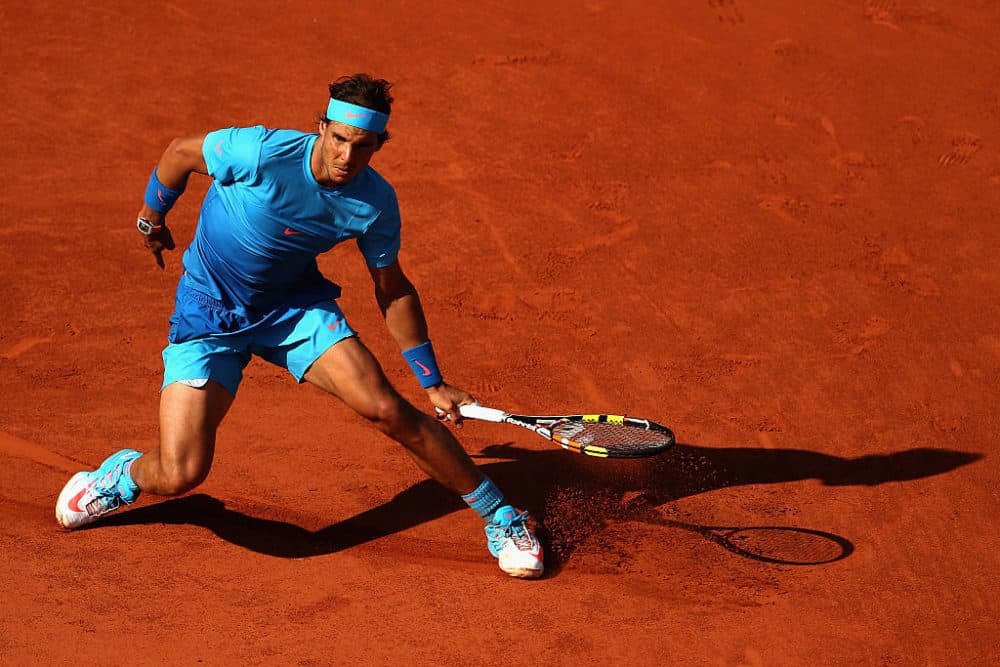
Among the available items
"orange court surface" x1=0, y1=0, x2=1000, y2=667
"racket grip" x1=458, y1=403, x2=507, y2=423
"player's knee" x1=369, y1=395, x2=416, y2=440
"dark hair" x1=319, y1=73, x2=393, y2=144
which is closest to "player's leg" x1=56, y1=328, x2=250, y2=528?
"orange court surface" x1=0, y1=0, x2=1000, y2=667

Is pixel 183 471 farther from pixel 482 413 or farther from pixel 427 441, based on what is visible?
pixel 482 413

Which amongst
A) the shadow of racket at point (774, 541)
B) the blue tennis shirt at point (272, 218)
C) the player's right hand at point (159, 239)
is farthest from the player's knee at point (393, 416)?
the shadow of racket at point (774, 541)

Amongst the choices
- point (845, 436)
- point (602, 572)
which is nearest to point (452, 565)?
point (602, 572)

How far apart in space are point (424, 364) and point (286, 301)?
0.61m

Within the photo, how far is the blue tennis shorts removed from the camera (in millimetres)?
4449

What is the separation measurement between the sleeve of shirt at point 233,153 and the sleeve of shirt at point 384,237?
19.4 inches

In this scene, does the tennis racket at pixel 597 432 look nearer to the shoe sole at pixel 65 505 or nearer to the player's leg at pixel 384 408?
the player's leg at pixel 384 408

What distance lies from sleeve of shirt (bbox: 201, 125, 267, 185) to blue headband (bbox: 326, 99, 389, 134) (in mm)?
307

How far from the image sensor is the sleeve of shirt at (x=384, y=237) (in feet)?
14.3

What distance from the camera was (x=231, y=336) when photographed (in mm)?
4496

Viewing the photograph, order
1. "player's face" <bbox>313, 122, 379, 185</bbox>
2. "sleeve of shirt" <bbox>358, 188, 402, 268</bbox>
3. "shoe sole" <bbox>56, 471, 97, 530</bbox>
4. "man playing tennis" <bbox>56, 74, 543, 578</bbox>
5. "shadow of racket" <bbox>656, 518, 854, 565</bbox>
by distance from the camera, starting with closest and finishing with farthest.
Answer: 1. "player's face" <bbox>313, 122, 379, 185</bbox>
2. "man playing tennis" <bbox>56, 74, 543, 578</bbox>
3. "sleeve of shirt" <bbox>358, 188, 402, 268</bbox>
4. "shoe sole" <bbox>56, 471, 97, 530</bbox>
5. "shadow of racket" <bbox>656, 518, 854, 565</bbox>

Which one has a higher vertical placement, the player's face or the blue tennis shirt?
the player's face

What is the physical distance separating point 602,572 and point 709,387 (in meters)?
1.59

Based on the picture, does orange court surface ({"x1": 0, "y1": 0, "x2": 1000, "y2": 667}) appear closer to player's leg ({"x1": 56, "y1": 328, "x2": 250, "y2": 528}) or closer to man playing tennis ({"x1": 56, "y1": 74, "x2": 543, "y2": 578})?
player's leg ({"x1": 56, "y1": 328, "x2": 250, "y2": 528})
